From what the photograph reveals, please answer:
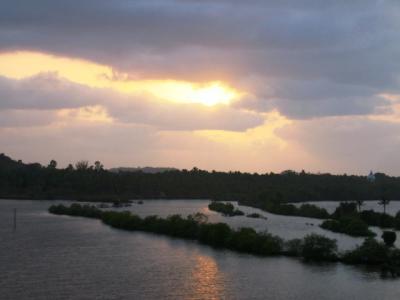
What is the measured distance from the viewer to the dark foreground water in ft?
151

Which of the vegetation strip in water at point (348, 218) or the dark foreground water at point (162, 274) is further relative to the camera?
the vegetation strip in water at point (348, 218)

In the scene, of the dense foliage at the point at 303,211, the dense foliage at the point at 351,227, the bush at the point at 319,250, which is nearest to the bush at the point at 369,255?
the bush at the point at 319,250

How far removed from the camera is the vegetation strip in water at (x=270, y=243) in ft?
190

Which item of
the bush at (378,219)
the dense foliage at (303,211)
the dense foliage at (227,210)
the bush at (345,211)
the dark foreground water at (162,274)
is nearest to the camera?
the dark foreground water at (162,274)

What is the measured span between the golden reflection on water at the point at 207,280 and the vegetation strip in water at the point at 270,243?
6441mm

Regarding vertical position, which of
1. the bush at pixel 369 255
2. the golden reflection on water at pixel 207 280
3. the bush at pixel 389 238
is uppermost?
the bush at pixel 389 238

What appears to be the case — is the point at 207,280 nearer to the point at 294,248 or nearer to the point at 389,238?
the point at 294,248

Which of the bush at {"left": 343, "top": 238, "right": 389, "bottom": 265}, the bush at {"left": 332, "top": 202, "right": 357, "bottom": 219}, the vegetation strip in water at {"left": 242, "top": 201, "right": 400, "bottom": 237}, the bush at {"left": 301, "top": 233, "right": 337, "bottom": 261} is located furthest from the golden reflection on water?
the bush at {"left": 332, "top": 202, "right": 357, "bottom": 219}

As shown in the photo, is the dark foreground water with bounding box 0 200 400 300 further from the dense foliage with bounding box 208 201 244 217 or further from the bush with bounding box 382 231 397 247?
the dense foliage with bounding box 208 201 244 217

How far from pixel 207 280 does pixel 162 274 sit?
4639 mm

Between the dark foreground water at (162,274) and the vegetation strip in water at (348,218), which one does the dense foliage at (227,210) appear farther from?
the dark foreground water at (162,274)

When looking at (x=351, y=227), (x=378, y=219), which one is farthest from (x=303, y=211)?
(x=351, y=227)

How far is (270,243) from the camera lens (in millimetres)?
64625

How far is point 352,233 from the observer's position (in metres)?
86.8
